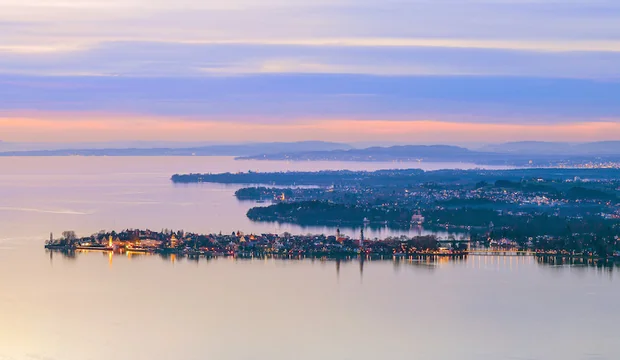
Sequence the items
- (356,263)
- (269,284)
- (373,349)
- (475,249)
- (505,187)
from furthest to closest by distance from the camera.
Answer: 1. (505,187)
2. (475,249)
3. (356,263)
4. (269,284)
5. (373,349)

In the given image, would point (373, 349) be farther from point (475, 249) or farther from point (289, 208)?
point (289, 208)

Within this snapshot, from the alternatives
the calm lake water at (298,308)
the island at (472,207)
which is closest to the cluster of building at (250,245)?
the calm lake water at (298,308)

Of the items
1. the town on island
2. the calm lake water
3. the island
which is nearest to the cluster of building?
the town on island

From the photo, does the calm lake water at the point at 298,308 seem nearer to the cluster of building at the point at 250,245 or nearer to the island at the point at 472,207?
the cluster of building at the point at 250,245

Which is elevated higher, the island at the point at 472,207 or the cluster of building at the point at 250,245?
the island at the point at 472,207

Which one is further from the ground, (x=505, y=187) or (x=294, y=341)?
(x=505, y=187)

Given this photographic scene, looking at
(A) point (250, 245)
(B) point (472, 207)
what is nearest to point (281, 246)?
(A) point (250, 245)

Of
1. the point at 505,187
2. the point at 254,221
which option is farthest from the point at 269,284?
the point at 505,187

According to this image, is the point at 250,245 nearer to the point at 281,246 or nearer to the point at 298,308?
the point at 281,246

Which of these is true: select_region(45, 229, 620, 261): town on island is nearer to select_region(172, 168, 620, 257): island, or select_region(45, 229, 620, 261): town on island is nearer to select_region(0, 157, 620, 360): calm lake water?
select_region(172, 168, 620, 257): island
